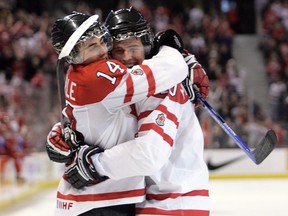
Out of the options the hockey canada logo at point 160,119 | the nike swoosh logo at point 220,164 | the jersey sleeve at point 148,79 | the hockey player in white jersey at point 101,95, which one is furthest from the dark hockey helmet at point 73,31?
the nike swoosh logo at point 220,164

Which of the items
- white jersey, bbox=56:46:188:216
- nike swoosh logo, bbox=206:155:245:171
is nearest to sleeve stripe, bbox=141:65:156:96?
white jersey, bbox=56:46:188:216

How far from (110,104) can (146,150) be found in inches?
6.5

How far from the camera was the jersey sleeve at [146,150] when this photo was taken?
1.84 metres

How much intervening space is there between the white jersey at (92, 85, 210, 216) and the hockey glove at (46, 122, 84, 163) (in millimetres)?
105

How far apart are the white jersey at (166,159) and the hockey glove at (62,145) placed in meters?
0.10

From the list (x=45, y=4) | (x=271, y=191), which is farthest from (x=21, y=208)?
(x=45, y=4)

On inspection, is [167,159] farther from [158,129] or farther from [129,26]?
[129,26]

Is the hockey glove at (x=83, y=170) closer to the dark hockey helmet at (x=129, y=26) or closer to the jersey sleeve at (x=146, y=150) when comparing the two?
the jersey sleeve at (x=146, y=150)

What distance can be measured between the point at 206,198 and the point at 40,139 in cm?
502

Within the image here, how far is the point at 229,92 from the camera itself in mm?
7957

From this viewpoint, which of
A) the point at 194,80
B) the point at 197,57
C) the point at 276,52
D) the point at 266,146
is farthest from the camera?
the point at 276,52

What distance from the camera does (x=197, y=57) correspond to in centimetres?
927

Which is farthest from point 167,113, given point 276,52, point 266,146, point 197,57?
point 276,52

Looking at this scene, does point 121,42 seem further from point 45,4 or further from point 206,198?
point 45,4
